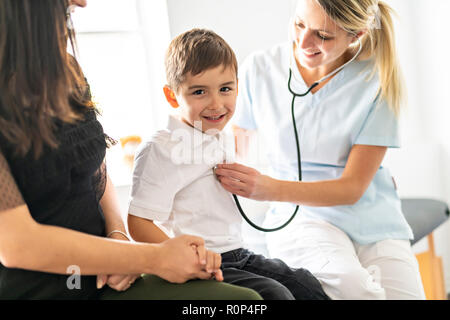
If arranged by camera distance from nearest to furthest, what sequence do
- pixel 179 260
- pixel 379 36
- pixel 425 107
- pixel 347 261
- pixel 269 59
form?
pixel 179 260 → pixel 347 261 → pixel 379 36 → pixel 269 59 → pixel 425 107

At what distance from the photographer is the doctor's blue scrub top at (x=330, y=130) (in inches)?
51.4

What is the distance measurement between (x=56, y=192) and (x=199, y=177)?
34cm

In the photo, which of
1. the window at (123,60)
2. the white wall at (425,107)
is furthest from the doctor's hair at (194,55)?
the white wall at (425,107)

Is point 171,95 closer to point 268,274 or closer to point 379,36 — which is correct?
point 268,274

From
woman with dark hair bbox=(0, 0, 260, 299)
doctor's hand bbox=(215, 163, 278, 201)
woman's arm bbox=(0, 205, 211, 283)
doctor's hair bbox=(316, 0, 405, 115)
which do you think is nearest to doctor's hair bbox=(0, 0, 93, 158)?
woman with dark hair bbox=(0, 0, 260, 299)

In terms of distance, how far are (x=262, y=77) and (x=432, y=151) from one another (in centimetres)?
140

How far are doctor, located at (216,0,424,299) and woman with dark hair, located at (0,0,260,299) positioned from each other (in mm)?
287

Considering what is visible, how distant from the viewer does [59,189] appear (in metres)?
0.86

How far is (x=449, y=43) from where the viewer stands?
2.22 meters

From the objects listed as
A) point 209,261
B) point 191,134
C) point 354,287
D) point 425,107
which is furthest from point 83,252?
point 425,107

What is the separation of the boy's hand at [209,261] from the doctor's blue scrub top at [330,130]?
501 mm

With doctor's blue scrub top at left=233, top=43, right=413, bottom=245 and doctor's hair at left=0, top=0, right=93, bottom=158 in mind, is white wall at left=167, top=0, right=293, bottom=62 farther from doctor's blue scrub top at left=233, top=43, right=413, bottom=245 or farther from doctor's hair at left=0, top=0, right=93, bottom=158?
doctor's hair at left=0, top=0, right=93, bottom=158

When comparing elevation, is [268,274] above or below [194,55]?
below

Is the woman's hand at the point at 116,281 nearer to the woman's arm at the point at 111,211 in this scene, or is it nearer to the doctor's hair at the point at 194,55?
the woman's arm at the point at 111,211
